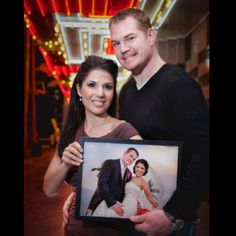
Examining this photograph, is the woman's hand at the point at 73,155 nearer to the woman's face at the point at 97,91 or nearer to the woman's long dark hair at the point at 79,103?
the woman's long dark hair at the point at 79,103

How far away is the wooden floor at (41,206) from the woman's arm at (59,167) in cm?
3

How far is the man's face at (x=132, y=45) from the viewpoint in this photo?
2.20 meters

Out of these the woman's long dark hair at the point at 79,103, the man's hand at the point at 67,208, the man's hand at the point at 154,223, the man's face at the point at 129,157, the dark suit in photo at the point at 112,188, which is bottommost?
the man's hand at the point at 154,223

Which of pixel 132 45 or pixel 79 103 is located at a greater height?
pixel 132 45

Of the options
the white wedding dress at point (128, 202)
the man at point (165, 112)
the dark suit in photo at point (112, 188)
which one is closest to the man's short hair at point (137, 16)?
the man at point (165, 112)

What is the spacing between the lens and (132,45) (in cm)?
220

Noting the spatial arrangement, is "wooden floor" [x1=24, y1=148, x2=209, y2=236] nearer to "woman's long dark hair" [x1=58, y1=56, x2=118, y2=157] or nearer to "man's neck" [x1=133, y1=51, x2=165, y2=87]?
"woman's long dark hair" [x1=58, y1=56, x2=118, y2=157]

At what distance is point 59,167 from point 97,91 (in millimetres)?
479

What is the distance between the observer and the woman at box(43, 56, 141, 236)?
2176mm

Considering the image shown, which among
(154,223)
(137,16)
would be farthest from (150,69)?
(154,223)

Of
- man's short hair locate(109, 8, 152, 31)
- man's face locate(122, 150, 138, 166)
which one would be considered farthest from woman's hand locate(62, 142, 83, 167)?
man's short hair locate(109, 8, 152, 31)

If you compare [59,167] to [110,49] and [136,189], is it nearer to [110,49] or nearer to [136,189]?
[136,189]

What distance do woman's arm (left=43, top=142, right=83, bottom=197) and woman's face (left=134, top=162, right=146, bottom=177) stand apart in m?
0.31
